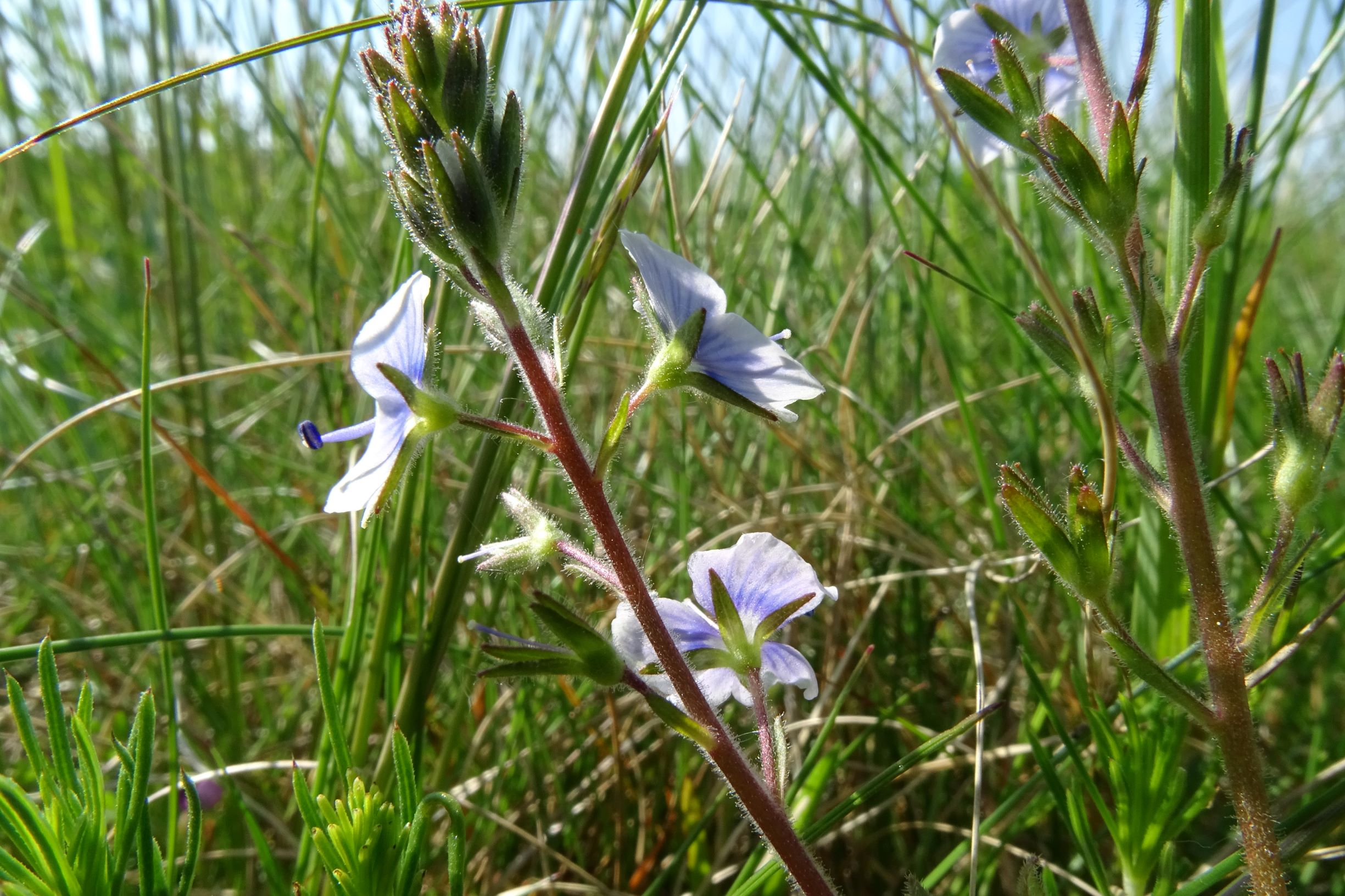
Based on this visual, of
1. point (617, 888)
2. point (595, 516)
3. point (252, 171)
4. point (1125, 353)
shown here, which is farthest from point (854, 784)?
point (252, 171)

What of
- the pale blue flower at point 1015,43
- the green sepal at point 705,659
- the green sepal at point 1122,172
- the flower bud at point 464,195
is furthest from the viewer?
the pale blue flower at point 1015,43

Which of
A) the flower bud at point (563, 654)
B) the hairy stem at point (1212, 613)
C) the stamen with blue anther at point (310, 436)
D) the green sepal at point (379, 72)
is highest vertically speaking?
the green sepal at point (379, 72)

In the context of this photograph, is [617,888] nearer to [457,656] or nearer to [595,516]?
[457,656]

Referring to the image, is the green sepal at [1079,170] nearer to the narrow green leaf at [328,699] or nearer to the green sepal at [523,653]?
the green sepal at [523,653]

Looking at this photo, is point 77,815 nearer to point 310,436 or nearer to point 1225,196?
point 310,436

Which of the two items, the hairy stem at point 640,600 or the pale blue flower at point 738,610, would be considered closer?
the hairy stem at point 640,600

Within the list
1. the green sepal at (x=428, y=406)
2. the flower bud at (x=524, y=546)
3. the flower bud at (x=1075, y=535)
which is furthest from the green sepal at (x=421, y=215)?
the flower bud at (x=1075, y=535)
